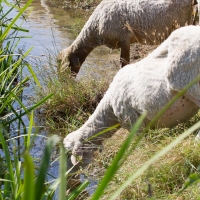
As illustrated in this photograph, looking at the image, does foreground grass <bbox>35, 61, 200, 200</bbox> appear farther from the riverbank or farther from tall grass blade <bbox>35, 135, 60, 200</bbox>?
tall grass blade <bbox>35, 135, 60, 200</bbox>

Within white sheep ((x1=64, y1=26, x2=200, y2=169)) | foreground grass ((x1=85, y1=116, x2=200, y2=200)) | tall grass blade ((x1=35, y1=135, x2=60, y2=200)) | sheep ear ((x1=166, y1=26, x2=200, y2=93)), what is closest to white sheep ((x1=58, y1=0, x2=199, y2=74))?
white sheep ((x1=64, y1=26, x2=200, y2=169))

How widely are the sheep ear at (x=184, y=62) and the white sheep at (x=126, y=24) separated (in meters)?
3.49

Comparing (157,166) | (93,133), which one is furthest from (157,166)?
(93,133)

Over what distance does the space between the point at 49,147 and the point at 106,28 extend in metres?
6.75

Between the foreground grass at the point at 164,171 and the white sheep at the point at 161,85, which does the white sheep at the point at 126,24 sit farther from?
the foreground grass at the point at 164,171

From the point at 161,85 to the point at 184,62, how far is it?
10.5 inches

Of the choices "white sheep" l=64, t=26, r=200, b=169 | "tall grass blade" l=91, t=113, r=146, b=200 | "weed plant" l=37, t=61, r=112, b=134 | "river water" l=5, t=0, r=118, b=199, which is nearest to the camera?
"tall grass blade" l=91, t=113, r=146, b=200

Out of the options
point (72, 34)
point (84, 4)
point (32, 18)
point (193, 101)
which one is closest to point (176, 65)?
point (193, 101)

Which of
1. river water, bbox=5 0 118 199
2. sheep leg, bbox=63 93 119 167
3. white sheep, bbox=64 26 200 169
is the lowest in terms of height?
river water, bbox=5 0 118 199

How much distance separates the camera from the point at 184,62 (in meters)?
3.45

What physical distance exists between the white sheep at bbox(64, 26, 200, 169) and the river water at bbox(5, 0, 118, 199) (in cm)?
234

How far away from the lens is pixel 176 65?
3.48 metres

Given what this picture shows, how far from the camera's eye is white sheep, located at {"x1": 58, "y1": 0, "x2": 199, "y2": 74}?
7.38 meters

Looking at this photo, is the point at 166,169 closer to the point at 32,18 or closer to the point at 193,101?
the point at 193,101
